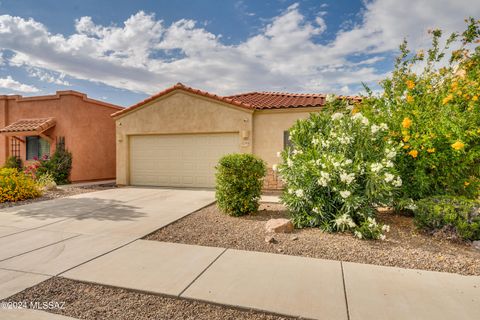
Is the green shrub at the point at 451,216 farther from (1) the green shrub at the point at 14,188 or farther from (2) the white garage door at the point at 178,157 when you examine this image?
(1) the green shrub at the point at 14,188

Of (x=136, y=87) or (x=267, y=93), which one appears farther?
(x=136, y=87)

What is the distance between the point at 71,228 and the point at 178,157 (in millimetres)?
7005

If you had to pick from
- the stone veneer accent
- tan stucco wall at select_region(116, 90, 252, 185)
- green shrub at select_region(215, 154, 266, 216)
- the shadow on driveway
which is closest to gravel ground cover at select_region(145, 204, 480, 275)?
green shrub at select_region(215, 154, 266, 216)

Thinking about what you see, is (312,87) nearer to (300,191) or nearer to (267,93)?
(267,93)

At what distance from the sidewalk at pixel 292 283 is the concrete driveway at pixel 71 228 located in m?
0.52

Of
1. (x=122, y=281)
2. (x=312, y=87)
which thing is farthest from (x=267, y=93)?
(x=122, y=281)

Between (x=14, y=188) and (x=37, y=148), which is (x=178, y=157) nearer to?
(x=14, y=188)

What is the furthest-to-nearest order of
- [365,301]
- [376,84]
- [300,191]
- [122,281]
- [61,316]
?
[376,84]
[300,191]
[122,281]
[365,301]
[61,316]

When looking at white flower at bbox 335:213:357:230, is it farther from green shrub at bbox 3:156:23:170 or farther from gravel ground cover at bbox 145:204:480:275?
green shrub at bbox 3:156:23:170

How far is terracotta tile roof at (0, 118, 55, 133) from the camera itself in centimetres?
1388

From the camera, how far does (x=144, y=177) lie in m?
13.1

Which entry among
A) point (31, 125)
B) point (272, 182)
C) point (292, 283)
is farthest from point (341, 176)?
point (31, 125)

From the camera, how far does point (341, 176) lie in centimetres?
502

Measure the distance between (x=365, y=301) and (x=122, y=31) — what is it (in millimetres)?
13655
